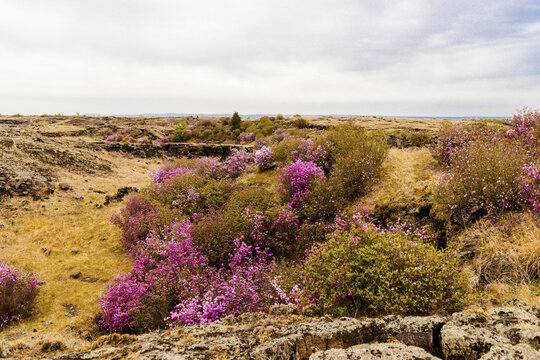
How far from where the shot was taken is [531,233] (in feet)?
19.4

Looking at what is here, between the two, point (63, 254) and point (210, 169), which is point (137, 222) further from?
point (210, 169)

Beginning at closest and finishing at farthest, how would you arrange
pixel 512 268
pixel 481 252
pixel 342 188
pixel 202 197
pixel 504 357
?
pixel 504 357 < pixel 512 268 < pixel 481 252 < pixel 342 188 < pixel 202 197

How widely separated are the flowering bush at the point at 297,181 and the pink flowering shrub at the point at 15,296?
8.98 meters

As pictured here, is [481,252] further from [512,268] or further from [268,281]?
→ [268,281]

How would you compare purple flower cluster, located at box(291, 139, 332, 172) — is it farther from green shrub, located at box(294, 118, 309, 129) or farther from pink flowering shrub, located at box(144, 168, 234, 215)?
green shrub, located at box(294, 118, 309, 129)

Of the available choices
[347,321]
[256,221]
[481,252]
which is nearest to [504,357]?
[347,321]

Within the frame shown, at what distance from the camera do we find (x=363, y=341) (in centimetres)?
364

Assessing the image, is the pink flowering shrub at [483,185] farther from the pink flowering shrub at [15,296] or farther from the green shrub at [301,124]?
the green shrub at [301,124]

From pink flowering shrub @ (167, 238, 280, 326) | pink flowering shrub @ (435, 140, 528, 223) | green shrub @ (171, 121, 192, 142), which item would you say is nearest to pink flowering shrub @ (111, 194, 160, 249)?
pink flowering shrub @ (167, 238, 280, 326)

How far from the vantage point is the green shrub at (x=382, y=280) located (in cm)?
491

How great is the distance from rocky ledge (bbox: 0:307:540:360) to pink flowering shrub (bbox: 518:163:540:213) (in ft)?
12.8

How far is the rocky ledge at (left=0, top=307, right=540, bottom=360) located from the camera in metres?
3.01

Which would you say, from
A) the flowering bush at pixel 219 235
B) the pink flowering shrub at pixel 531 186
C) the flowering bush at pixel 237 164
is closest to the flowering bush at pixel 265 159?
the flowering bush at pixel 237 164

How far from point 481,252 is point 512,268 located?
0.82 meters
